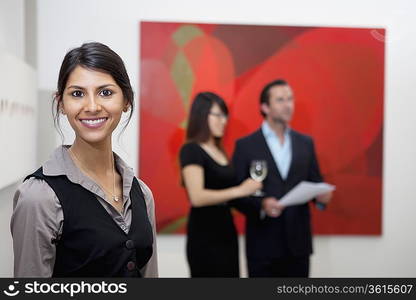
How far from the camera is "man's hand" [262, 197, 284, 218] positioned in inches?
92.0

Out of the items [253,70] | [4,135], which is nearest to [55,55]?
[4,135]

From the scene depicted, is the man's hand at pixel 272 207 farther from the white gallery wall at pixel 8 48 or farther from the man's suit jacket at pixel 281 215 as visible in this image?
the white gallery wall at pixel 8 48

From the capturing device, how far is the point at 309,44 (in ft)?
8.52

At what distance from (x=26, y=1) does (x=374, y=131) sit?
179 cm

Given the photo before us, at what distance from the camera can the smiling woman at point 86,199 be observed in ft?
3.57

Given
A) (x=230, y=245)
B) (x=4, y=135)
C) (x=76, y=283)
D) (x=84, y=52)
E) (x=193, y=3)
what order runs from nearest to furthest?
1. (x=84, y=52)
2. (x=76, y=283)
3. (x=4, y=135)
4. (x=230, y=245)
5. (x=193, y=3)

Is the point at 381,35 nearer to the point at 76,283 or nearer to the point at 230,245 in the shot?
the point at 230,245

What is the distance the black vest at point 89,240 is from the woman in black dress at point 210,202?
1.02m

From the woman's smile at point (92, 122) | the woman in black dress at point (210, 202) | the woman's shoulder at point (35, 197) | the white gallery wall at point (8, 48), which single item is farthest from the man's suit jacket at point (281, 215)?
the woman's shoulder at point (35, 197)

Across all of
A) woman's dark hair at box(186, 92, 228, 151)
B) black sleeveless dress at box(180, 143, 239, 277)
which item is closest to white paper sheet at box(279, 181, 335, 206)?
black sleeveless dress at box(180, 143, 239, 277)

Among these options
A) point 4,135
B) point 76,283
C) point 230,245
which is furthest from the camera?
point 230,245

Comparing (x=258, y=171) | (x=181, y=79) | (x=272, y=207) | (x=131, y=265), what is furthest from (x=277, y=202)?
(x=131, y=265)

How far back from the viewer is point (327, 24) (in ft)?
8.44

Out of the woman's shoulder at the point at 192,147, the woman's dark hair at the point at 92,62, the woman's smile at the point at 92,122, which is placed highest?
the woman's dark hair at the point at 92,62
